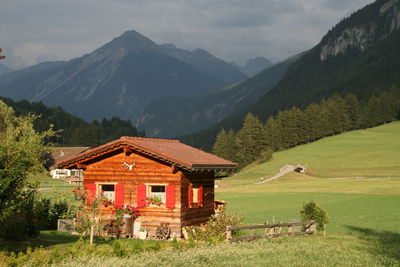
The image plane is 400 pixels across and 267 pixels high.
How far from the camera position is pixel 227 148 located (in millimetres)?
140625

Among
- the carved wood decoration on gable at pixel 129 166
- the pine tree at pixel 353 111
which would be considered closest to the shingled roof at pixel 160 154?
the carved wood decoration on gable at pixel 129 166

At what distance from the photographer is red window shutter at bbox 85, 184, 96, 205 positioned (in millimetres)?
27141

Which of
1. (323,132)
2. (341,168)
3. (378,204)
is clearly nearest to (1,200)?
(378,204)

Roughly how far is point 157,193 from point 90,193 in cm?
355

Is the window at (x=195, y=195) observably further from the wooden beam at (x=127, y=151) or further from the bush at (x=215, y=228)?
the wooden beam at (x=127, y=151)

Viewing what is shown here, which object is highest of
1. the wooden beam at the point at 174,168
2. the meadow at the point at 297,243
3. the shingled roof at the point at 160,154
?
the shingled roof at the point at 160,154

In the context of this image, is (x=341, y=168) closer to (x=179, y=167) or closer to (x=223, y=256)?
(x=179, y=167)

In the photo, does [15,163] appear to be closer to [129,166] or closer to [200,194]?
[129,166]

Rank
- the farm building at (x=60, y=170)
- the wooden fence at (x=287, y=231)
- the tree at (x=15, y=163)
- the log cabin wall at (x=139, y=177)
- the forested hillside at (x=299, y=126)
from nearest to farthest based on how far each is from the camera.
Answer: the tree at (x=15, y=163), the wooden fence at (x=287, y=231), the log cabin wall at (x=139, y=177), the farm building at (x=60, y=170), the forested hillside at (x=299, y=126)

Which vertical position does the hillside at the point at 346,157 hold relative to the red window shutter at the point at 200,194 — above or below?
above

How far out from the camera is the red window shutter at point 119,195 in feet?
92.9

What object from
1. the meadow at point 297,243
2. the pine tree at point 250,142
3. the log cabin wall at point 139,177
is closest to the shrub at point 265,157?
the pine tree at point 250,142

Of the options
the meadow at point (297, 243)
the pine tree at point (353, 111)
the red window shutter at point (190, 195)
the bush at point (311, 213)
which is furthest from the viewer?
the pine tree at point (353, 111)

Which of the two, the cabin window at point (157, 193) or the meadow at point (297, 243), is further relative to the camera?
the cabin window at point (157, 193)
